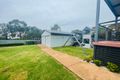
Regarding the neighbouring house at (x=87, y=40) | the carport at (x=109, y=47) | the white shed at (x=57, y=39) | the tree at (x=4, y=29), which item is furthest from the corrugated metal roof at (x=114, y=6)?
the tree at (x=4, y=29)

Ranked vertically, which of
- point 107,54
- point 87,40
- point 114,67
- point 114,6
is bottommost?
point 114,67

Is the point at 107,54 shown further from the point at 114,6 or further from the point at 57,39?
the point at 57,39

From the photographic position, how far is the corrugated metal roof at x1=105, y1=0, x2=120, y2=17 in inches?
294

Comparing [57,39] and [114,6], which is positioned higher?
[114,6]

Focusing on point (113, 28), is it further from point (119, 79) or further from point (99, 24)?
point (119, 79)

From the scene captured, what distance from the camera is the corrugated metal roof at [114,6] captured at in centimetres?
747

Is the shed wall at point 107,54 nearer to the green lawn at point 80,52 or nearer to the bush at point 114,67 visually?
the bush at point 114,67

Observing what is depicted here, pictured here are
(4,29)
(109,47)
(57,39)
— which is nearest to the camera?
(109,47)

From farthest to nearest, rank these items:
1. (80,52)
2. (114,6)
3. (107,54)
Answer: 1. (80,52)
2. (114,6)
3. (107,54)

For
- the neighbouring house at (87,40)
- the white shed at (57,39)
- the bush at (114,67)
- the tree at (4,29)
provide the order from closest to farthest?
the bush at (114,67)
the white shed at (57,39)
the neighbouring house at (87,40)
the tree at (4,29)

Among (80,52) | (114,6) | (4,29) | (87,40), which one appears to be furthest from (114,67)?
(4,29)

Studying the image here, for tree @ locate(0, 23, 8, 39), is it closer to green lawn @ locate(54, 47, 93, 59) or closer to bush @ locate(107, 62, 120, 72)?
green lawn @ locate(54, 47, 93, 59)

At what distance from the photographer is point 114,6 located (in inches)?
309

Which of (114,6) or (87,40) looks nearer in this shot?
(114,6)
